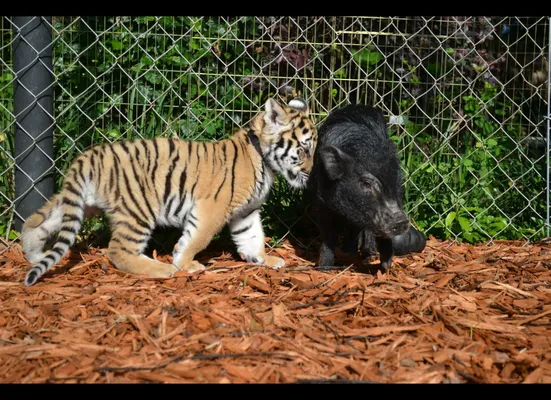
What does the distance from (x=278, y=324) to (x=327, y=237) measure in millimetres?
1594

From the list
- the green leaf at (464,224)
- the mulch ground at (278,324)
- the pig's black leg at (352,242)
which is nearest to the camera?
the mulch ground at (278,324)

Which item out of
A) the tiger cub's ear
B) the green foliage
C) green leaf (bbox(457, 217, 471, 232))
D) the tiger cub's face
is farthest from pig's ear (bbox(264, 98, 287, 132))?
green leaf (bbox(457, 217, 471, 232))

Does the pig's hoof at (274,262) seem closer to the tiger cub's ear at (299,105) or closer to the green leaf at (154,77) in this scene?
the tiger cub's ear at (299,105)

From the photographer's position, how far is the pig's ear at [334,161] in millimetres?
4961

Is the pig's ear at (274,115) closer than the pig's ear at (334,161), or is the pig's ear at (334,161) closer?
the pig's ear at (334,161)

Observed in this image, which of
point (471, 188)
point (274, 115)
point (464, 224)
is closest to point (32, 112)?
point (274, 115)

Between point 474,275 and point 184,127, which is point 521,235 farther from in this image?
point 184,127

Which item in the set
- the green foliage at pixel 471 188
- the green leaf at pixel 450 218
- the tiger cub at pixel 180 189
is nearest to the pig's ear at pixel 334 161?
the tiger cub at pixel 180 189

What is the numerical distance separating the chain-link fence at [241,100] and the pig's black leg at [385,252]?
48.7 inches

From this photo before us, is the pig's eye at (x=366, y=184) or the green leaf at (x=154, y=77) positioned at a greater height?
the green leaf at (x=154, y=77)

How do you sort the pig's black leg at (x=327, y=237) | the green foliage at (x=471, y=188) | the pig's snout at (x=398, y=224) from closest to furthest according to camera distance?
the pig's snout at (x=398, y=224), the pig's black leg at (x=327, y=237), the green foliage at (x=471, y=188)

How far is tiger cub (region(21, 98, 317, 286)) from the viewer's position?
5.12m

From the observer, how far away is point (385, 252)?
5.09m
